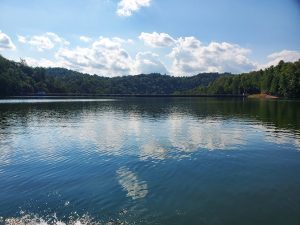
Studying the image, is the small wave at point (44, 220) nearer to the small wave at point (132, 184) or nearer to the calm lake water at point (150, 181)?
the calm lake water at point (150, 181)

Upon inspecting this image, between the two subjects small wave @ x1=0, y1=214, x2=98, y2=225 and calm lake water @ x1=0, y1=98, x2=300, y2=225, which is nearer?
small wave @ x1=0, y1=214, x2=98, y2=225

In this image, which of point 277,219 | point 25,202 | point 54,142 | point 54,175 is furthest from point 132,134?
point 277,219

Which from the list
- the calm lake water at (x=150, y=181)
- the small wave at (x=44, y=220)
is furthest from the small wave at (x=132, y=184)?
the small wave at (x=44, y=220)

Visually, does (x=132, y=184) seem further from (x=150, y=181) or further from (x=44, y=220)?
(x=44, y=220)

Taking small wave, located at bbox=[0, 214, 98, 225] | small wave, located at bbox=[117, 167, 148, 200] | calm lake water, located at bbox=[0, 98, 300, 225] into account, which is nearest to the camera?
small wave, located at bbox=[0, 214, 98, 225]

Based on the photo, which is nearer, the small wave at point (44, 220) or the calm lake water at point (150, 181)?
the small wave at point (44, 220)

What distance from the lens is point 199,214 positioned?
67.3 ft

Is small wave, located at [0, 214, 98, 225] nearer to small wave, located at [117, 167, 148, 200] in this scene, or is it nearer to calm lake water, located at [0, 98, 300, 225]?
calm lake water, located at [0, 98, 300, 225]

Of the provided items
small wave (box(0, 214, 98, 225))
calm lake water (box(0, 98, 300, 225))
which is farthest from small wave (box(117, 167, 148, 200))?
small wave (box(0, 214, 98, 225))

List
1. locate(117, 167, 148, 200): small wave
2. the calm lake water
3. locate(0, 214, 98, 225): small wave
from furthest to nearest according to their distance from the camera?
locate(117, 167, 148, 200): small wave < the calm lake water < locate(0, 214, 98, 225): small wave

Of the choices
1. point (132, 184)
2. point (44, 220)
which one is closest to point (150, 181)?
point (132, 184)

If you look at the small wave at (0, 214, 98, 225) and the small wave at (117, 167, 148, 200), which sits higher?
Answer: the small wave at (117, 167, 148, 200)

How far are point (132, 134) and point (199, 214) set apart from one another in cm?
3448

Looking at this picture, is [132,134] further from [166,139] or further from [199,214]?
[199,214]
